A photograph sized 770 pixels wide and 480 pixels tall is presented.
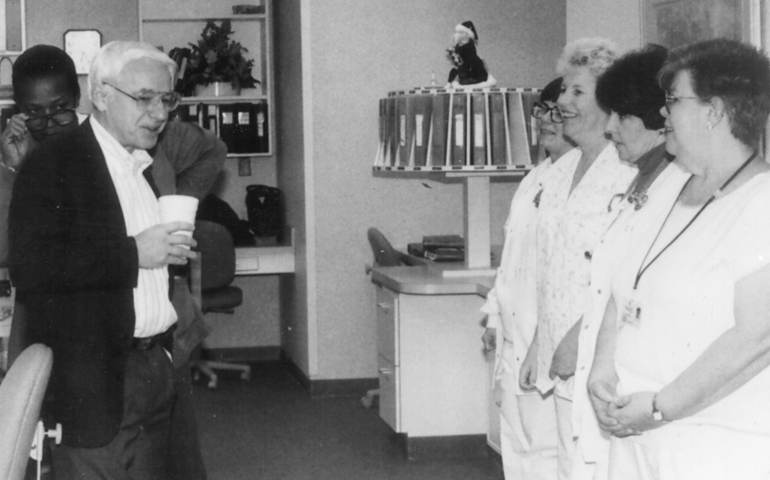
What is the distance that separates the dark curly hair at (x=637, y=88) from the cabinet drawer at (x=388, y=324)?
2340 mm

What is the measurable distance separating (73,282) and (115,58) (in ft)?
1.76

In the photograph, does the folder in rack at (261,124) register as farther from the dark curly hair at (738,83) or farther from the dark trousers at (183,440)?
the dark curly hair at (738,83)

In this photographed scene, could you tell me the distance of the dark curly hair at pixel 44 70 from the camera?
3729 millimetres

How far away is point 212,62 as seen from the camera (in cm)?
768

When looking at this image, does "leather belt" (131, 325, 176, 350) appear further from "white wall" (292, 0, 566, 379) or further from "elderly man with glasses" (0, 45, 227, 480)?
"white wall" (292, 0, 566, 379)

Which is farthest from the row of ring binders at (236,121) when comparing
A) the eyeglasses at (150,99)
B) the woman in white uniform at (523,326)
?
the eyeglasses at (150,99)

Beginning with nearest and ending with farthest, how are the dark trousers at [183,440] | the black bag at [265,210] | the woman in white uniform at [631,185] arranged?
1. the woman in white uniform at [631,185]
2. the dark trousers at [183,440]
3. the black bag at [265,210]

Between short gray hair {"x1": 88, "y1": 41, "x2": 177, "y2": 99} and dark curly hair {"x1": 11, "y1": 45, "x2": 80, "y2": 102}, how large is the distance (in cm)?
86

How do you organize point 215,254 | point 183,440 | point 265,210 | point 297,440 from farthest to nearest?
point 265,210
point 215,254
point 297,440
point 183,440

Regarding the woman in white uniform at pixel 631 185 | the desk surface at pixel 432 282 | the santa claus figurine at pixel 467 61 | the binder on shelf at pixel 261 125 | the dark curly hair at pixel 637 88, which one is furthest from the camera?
→ the binder on shelf at pixel 261 125

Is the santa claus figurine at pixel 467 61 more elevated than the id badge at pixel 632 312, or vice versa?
the santa claus figurine at pixel 467 61


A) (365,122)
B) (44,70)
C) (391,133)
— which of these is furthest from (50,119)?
(365,122)

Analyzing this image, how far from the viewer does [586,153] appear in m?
3.51

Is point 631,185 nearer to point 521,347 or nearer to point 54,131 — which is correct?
point 521,347
